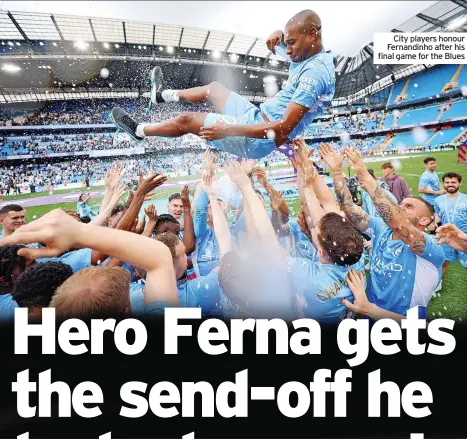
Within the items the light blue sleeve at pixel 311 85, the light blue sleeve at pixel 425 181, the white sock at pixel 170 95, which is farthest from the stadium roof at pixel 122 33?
the light blue sleeve at pixel 425 181

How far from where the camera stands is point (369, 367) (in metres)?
2.53

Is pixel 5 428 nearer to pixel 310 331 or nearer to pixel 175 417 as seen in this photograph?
pixel 175 417

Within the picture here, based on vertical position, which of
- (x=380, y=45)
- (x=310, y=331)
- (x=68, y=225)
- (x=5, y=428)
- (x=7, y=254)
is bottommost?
(x=5, y=428)

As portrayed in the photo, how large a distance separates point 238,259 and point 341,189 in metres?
→ 1.44

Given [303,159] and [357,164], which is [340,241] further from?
[303,159]

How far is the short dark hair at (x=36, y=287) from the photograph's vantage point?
1887 millimetres

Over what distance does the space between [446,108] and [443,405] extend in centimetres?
3494

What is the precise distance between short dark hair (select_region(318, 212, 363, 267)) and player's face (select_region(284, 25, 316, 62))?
4.19 feet

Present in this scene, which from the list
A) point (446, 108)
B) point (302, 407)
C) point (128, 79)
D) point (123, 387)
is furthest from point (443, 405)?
point (446, 108)

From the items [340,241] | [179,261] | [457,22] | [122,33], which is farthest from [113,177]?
[457,22]

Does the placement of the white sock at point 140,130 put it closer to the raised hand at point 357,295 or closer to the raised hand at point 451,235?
the raised hand at point 357,295

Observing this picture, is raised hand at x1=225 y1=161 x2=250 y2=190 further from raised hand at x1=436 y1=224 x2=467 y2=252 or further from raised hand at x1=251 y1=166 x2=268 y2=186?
raised hand at x1=436 y1=224 x2=467 y2=252

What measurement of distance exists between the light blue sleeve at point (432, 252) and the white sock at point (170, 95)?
99.1 inches
